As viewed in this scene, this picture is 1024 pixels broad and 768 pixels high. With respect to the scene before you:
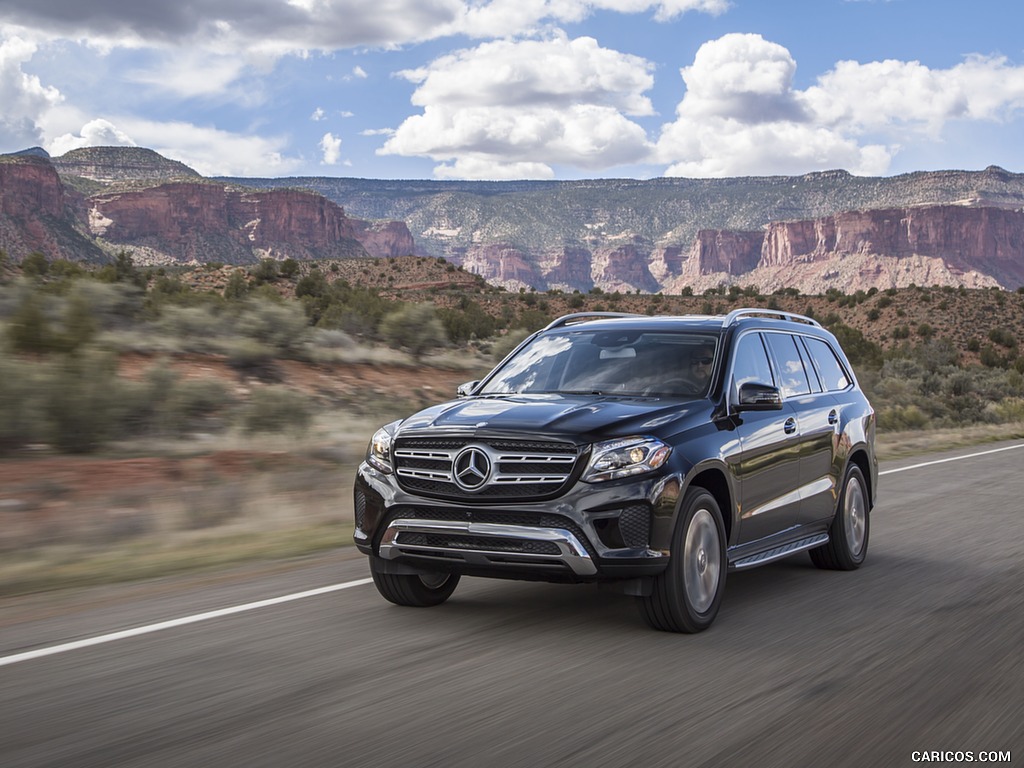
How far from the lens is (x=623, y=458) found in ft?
19.1

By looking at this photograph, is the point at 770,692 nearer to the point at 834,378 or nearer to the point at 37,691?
the point at 37,691

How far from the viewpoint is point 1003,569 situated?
8.43m

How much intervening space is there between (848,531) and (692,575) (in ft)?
9.08

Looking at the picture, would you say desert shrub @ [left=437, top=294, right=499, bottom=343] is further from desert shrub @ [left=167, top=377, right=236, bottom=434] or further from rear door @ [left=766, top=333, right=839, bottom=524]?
rear door @ [left=766, top=333, right=839, bottom=524]

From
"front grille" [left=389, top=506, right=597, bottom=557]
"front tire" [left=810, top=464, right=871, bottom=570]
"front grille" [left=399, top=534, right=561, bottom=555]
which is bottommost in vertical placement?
"front tire" [left=810, top=464, right=871, bottom=570]

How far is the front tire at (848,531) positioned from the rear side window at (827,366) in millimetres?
633

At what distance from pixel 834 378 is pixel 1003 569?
182cm

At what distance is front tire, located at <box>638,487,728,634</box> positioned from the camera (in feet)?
19.4

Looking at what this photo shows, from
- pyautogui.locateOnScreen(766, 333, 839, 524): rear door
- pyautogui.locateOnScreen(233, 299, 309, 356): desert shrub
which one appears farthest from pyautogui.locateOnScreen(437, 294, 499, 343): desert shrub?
pyautogui.locateOnScreen(766, 333, 839, 524): rear door

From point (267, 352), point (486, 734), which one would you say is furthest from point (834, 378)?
point (267, 352)

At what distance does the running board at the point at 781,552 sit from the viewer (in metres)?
6.76

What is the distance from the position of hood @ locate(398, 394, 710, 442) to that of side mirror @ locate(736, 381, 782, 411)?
9.1 inches

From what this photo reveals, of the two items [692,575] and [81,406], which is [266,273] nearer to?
[81,406]

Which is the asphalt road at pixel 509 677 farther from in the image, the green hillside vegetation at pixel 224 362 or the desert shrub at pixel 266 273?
the desert shrub at pixel 266 273
